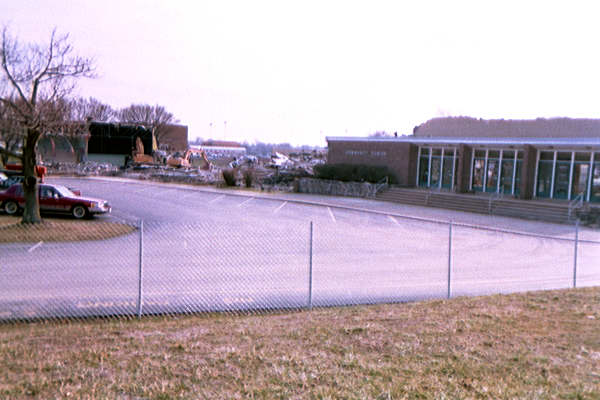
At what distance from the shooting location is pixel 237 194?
35750 mm

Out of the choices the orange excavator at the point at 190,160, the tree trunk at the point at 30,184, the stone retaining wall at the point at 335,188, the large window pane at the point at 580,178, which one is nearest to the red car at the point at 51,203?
the tree trunk at the point at 30,184

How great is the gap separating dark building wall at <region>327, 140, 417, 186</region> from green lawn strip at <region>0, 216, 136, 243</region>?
79.8ft

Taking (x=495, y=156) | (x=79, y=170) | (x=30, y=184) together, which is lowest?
(x=79, y=170)

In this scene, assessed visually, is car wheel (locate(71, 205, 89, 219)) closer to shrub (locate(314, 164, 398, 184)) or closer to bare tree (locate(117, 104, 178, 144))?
shrub (locate(314, 164, 398, 184))

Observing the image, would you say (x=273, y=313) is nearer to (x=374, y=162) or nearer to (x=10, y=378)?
(x=10, y=378)

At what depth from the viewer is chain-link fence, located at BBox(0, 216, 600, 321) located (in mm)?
9289

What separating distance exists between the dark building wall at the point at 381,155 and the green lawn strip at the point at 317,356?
104ft

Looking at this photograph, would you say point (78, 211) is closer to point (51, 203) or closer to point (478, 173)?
point (51, 203)

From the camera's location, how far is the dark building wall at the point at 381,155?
1555 inches

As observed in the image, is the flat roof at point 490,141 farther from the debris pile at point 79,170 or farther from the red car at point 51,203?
the red car at point 51,203

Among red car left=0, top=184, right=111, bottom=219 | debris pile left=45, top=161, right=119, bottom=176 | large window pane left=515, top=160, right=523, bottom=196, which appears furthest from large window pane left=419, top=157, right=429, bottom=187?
debris pile left=45, top=161, right=119, bottom=176

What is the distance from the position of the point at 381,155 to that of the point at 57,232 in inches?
1112

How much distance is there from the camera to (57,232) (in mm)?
17062

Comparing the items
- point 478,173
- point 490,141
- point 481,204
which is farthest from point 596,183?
point 478,173
